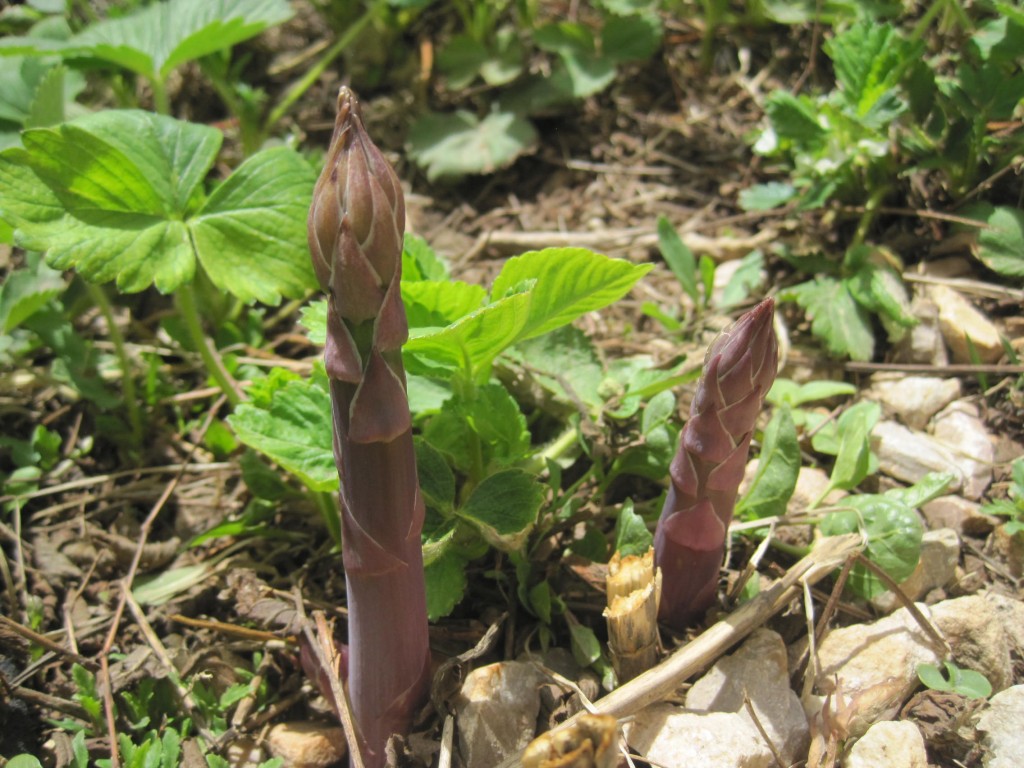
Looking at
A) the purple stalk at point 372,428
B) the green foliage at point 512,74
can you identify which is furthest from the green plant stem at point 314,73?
the purple stalk at point 372,428

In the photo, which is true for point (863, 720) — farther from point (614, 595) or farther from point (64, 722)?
point (64, 722)

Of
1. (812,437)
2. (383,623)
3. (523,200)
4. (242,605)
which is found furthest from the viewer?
(523,200)

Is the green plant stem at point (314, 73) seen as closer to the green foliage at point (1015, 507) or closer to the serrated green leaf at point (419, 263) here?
the serrated green leaf at point (419, 263)

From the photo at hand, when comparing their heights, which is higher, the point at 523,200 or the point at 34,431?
the point at 523,200

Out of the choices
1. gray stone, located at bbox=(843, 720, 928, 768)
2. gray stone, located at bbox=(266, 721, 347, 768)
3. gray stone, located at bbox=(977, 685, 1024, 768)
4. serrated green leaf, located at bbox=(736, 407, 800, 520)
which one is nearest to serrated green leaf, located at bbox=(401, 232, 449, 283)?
serrated green leaf, located at bbox=(736, 407, 800, 520)

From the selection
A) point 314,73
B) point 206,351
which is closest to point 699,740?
point 206,351

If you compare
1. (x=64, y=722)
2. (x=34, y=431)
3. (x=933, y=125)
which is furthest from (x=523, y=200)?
(x=64, y=722)

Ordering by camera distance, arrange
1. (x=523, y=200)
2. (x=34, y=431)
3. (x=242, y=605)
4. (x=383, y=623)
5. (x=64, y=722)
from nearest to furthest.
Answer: (x=383, y=623), (x=64, y=722), (x=242, y=605), (x=34, y=431), (x=523, y=200)
